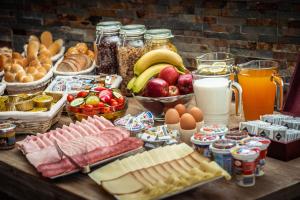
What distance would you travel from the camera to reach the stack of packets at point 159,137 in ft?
8.29

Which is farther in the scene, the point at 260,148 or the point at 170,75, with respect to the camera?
the point at 170,75

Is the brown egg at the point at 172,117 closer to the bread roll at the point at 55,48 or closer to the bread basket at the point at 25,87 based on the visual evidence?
the bread basket at the point at 25,87

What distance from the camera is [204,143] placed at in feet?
7.77

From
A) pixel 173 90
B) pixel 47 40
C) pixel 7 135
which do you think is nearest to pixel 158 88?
pixel 173 90

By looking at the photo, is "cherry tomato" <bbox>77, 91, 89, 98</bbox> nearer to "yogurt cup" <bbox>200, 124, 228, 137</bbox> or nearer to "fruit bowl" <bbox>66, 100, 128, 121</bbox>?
"fruit bowl" <bbox>66, 100, 128, 121</bbox>

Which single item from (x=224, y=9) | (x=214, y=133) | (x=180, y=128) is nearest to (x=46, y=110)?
(x=180, y=128)

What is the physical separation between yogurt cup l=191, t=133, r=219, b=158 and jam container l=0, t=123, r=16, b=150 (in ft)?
2.79

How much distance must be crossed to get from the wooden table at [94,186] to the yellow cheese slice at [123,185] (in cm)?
5

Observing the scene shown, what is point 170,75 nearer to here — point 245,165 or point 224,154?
point 224,154

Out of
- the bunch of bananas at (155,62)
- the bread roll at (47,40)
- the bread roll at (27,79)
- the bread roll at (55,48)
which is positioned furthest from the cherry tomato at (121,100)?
the bread roll at (47,40)

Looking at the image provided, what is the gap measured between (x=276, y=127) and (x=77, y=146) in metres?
0.81

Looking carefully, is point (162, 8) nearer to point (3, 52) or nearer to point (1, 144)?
point (3, 52)

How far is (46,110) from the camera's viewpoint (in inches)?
116

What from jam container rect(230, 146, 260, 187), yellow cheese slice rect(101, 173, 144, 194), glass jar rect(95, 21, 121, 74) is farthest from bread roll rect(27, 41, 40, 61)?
jam container rect(230, 146, 260, 187)
